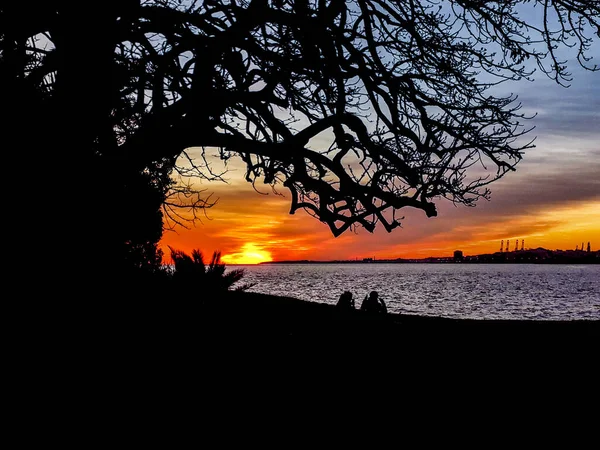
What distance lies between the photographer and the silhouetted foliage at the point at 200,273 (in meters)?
6.34

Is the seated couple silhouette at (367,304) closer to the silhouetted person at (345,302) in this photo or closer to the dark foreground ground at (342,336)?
the silhouetted person at (345,302)

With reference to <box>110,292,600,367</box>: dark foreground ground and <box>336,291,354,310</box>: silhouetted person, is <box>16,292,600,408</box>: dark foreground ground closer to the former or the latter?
<box>110,292,600,367</box>: dark foreground ground

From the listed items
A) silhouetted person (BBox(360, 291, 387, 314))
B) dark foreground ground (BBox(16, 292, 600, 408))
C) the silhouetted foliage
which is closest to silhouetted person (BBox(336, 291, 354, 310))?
silhouetted person (BBox(360, 291, 387, 314))

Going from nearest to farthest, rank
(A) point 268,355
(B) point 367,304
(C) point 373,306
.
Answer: (A) point 268,355, (C) point 373,306, (B) point 367,304

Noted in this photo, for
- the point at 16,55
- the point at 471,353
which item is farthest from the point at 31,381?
the point at 471,353

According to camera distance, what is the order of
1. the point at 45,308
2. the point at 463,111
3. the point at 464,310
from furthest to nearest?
the point at 464,310 → the point at 463,111 → the point at 45,308

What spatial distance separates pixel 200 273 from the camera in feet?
22.5

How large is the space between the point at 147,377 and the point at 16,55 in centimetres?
456

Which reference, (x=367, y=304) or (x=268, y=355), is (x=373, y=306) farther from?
(x=268, y=355)

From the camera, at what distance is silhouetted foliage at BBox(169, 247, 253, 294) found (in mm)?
6344

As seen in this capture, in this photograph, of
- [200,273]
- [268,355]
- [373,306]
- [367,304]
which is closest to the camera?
[268,355]

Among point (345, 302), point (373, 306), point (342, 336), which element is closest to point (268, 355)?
point (342, 336)

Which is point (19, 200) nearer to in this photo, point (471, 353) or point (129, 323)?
point (129, 323)

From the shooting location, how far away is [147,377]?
15.3 feet
